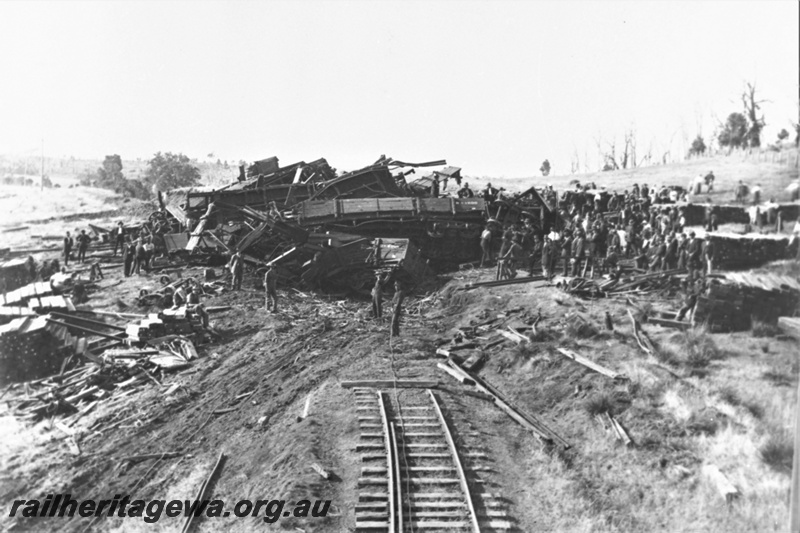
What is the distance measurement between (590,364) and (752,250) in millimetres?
3768

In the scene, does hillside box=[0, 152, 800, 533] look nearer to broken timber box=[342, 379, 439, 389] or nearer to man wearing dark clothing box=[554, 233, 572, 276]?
broken timber box=[342, 379, 439, 389]

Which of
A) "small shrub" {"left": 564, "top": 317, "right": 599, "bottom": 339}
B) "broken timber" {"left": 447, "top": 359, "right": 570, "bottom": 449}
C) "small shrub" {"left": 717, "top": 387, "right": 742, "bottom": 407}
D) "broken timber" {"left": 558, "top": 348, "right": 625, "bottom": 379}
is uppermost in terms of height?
"small shrub" {"left": 564, "top": 317, "right": 599, "bottom": 339}

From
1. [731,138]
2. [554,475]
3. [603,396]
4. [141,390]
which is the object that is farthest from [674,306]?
[731,138]

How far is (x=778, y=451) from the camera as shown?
318 inches

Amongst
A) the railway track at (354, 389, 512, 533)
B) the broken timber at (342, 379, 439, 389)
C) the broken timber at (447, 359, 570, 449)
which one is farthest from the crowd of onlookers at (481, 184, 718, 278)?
the railway track at (354, 389, 512, 533)

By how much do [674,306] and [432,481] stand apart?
26.7 ft

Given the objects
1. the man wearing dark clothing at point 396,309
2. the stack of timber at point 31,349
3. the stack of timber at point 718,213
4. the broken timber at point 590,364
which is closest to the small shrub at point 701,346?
the broken timber at point 590,364

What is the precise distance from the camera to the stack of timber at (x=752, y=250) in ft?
37.1

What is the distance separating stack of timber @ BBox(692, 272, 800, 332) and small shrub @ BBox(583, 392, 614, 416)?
9.15 feet

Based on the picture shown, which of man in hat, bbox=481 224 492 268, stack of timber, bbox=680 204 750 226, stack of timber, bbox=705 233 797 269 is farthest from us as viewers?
man in hat, bbox=481 224 492 268

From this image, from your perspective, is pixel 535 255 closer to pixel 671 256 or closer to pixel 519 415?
pixel 671 256

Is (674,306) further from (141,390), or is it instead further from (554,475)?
→ (141,390)

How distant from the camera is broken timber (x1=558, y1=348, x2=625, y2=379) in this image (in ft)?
36.6

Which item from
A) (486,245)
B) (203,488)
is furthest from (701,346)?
(486,245)
